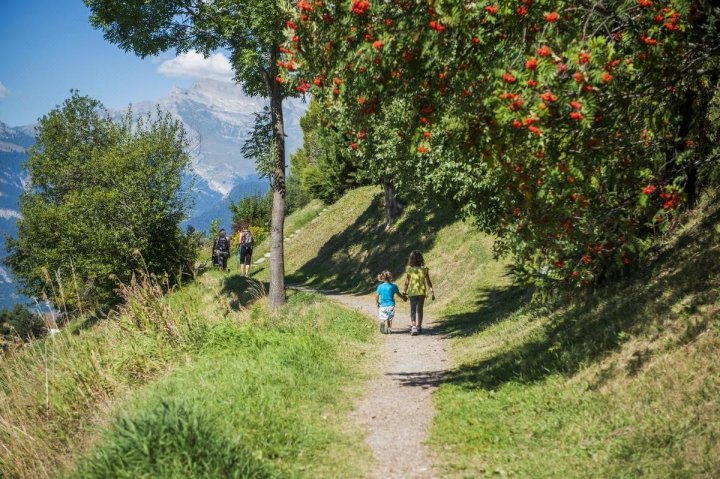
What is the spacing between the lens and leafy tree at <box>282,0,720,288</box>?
5.86 metres

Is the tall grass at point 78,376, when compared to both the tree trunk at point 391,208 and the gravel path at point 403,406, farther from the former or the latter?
the tree trunk at point 391,208

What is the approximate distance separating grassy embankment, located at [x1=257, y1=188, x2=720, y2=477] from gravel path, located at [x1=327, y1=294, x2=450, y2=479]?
263mm

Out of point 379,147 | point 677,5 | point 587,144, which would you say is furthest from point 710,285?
point 379,147

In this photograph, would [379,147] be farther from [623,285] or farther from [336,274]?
[623,285]

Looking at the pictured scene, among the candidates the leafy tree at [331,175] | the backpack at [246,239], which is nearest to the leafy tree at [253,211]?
the leafy tree at [331,175]

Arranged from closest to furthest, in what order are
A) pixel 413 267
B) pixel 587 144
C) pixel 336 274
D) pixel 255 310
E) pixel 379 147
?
pixel 587 144 → pixel 413 267 → pixel 255 310 → pixel 379 147 → pixel 336 274

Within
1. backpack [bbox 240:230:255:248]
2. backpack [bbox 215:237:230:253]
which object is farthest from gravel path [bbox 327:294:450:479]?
backpack [bbox 215:237:230:253]

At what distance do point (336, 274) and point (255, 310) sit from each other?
17829 millimetres

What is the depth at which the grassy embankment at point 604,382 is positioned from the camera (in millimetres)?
5785

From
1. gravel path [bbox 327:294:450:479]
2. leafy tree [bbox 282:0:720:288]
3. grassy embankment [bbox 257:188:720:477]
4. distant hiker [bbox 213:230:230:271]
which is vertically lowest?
gravel path [bbox 327:294:450:479]

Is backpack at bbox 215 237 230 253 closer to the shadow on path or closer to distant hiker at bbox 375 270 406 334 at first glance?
the shadow on path

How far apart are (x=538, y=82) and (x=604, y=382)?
4158 millimetres

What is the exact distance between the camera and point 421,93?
7.82 meters

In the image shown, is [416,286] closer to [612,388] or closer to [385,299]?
[385,299]
